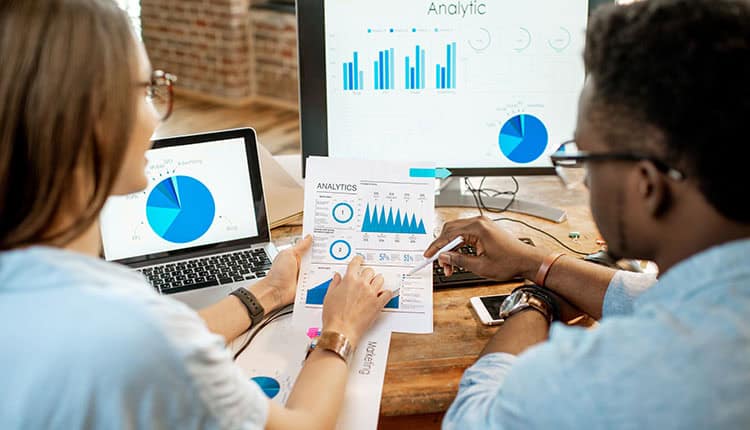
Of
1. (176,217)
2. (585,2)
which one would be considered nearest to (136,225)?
(176,217)

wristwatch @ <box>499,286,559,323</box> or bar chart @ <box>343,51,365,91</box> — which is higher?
bar chart @ <box>343,51,365,91</box>

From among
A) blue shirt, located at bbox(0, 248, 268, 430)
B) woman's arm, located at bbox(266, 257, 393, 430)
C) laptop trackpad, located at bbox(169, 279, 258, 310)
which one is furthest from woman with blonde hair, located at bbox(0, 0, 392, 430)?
laptop trackpad, located at bbox(169, 279, 258, 310)

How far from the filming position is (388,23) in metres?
1.50

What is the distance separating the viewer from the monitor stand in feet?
5.42

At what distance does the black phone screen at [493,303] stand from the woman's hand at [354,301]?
0.17 metres

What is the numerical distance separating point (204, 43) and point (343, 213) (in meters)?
4.51

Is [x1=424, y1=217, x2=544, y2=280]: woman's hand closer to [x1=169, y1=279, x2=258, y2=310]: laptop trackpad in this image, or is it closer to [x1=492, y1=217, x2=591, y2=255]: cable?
[x1=492, y1=217, x2=591, y2=255]: cable

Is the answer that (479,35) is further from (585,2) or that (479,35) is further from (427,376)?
(427,376)

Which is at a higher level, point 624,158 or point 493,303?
point 624,158

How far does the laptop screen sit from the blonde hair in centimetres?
56

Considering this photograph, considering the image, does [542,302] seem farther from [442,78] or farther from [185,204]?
[185,204]

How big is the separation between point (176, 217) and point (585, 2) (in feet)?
3.02

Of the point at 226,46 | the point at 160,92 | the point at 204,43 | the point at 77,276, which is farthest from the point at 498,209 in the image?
the point at 204,43

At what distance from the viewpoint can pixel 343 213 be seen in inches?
51.8
